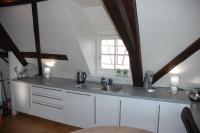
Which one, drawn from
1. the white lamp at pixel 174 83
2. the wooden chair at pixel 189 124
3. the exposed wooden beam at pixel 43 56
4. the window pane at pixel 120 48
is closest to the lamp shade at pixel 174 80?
the white lamp at pixel 174 83

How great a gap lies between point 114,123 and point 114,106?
0.88ft

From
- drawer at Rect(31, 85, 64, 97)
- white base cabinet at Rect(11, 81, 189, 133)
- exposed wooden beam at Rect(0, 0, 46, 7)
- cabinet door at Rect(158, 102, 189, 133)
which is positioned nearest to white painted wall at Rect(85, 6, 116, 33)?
exposed wooden beam at Rect(0, 0, 46, 7)

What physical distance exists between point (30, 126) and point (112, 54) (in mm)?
2042

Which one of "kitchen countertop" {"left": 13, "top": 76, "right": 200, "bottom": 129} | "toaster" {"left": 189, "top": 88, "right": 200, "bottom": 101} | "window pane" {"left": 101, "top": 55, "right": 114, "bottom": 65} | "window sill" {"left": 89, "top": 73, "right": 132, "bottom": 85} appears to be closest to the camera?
"kitchen countertop" {"left": 13, "top": 76, "right": 200, "bottom": 129}

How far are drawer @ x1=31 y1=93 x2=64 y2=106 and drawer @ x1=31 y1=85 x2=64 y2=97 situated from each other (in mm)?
55

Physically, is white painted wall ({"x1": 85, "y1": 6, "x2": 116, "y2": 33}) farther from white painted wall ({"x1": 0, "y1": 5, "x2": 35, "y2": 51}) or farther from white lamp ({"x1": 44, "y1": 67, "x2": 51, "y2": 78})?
white lamp ({"x1": 44, "y1": 67, "x2": 51, "y2": 78})

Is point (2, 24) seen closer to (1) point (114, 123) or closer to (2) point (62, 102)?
(2) point (62, 102)

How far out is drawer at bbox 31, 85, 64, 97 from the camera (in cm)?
280

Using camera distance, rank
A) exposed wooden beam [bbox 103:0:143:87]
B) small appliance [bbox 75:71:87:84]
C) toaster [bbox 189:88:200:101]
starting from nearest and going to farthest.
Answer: exposed wooden beam [bbox 103:0:143:87], toaster [bbox 189:88:200:101], small appliance [bbox 75:71:87:84]

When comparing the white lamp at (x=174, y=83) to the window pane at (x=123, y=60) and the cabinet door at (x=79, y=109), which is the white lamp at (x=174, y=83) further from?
the cabinet door at (x=79, y=109)

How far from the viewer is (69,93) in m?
2.71

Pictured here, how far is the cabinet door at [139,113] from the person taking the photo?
87.0 inches

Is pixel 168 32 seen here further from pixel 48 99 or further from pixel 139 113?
pixel 48 99

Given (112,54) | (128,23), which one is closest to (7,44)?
(112,54)
